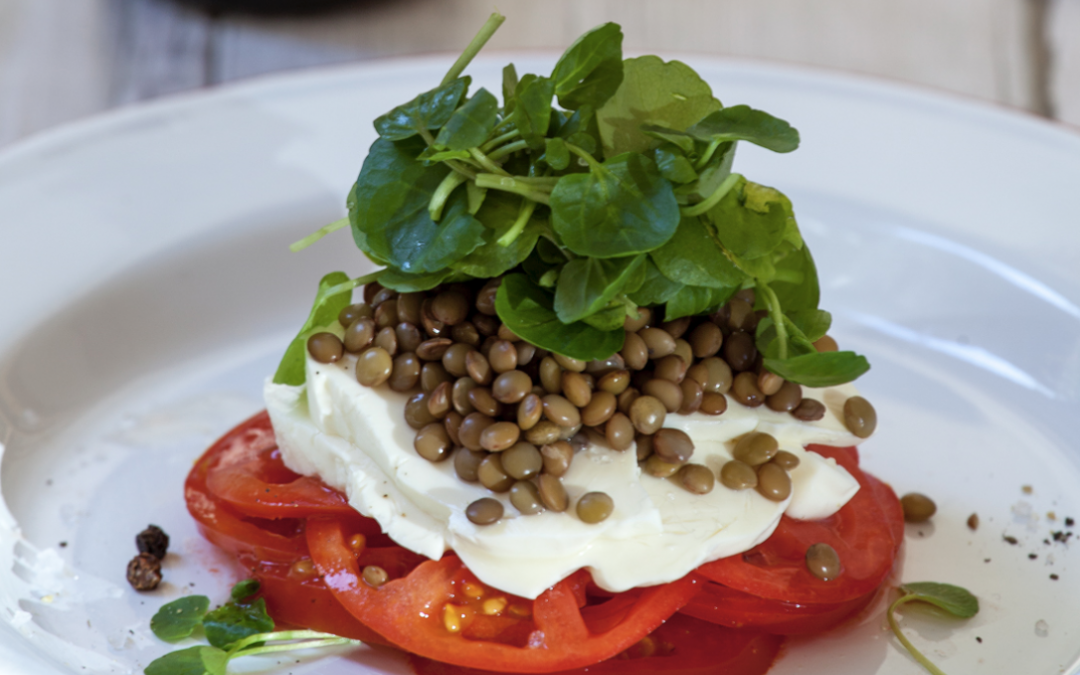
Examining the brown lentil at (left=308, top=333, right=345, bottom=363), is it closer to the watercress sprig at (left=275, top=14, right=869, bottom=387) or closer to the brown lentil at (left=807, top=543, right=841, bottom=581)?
the watercress sprig at (left=275, top=14, right=869, bottom=387)

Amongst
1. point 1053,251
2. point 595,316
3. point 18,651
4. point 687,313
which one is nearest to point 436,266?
point 595,316

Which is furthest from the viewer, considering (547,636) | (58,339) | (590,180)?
(58,339)

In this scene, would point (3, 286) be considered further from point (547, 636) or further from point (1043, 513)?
point (1043, 513)

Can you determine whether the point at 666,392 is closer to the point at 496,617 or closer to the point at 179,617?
the point at 496,617

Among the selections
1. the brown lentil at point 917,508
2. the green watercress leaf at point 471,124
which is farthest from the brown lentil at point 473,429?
the brown lentil at point 917,508

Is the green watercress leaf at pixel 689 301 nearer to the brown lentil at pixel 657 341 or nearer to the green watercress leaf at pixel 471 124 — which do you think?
the brown lentil at pixel 657 341

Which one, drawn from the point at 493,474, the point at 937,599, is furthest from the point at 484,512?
the point at 937,599
